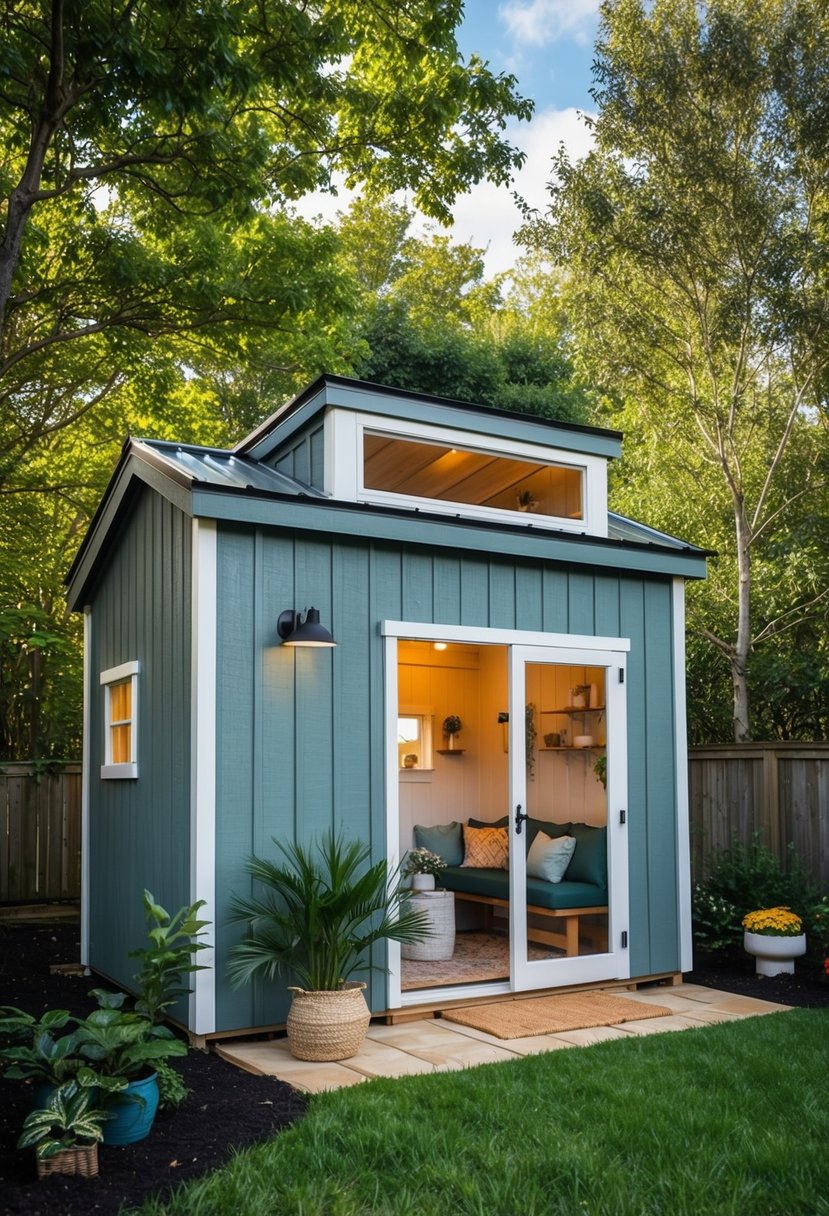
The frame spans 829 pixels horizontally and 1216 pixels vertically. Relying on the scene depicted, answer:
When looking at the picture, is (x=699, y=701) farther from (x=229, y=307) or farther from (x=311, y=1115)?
(x=311, y=1115)

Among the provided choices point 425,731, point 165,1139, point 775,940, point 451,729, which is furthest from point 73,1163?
point 451,729

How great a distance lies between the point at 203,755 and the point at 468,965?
8.97ft

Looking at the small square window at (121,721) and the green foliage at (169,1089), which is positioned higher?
the small square window at (121,721)

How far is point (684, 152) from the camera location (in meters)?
9.05

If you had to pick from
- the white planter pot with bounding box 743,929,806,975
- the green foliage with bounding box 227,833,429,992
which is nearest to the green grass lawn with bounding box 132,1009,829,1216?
the green foliage with bounding box 227,833,429,992

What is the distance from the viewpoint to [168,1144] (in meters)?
3.61

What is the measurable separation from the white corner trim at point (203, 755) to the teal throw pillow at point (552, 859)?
8.78ft

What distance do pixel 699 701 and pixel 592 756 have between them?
350 cm

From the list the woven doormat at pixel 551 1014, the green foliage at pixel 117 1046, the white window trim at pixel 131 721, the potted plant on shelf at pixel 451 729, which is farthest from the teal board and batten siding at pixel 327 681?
the potted plant on shelf at pixel 451 729

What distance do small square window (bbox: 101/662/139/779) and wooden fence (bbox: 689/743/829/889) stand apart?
410 centimetres

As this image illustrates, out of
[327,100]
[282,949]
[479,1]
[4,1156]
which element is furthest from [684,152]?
[4,1156]

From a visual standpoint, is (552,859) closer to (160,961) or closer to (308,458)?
(308,458)

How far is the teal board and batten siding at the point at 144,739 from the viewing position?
532 centimetres

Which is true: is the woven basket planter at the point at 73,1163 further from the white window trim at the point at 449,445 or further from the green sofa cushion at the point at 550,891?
the green sofa cushion at the point at 550,891
